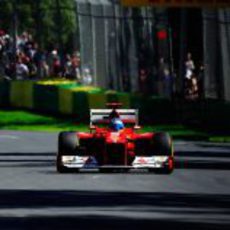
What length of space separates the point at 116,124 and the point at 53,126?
1888 cm

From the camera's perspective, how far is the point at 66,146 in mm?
23438

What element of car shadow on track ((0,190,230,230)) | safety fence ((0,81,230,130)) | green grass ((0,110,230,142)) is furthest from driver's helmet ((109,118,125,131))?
safety fence ((0,81,230,130))

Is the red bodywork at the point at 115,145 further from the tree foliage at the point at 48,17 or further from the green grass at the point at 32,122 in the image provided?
the tree foliage at the point at 48,17

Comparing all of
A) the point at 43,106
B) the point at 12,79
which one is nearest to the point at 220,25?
the point at 43,106

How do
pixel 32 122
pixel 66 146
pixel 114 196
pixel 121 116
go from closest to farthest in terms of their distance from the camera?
pixel 114 196
pixel 66 146
pixel 121 116
pixel 32 122

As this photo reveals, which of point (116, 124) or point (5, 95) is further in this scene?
point (5, 95)

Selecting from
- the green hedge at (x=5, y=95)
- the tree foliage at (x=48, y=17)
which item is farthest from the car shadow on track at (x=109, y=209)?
the tree foliage at (x=48, y=17)

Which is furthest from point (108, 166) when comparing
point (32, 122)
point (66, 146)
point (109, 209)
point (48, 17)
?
point (48, 17)

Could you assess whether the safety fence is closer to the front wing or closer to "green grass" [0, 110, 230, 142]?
"green grass" [0, 110, 230, 142]

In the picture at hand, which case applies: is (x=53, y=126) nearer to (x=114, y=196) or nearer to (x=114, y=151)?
(x=114, y=151)

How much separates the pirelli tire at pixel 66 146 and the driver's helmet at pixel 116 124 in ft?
2.02

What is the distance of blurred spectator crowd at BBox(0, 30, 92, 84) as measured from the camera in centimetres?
5308

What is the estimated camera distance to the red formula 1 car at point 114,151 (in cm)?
2342

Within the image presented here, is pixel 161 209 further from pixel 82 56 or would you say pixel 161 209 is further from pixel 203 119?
pixel 82 56
